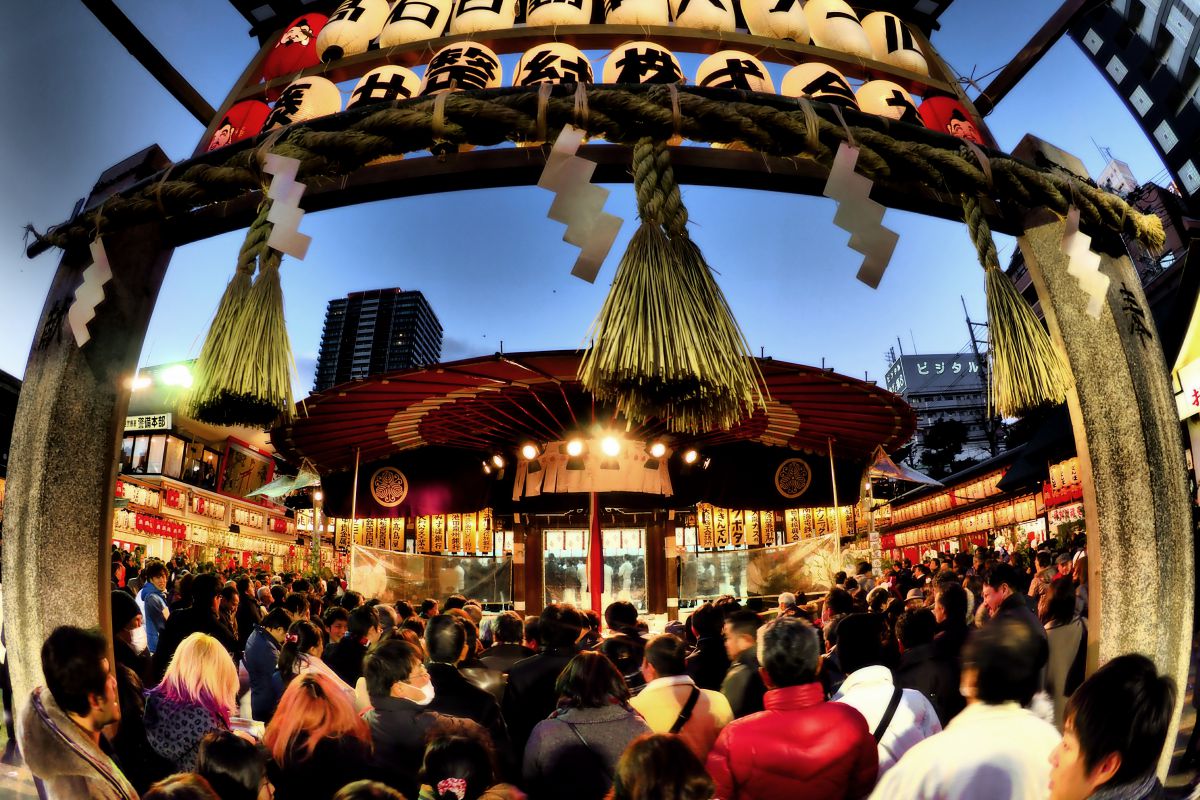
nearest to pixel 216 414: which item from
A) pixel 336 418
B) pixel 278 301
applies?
pixel 278 301

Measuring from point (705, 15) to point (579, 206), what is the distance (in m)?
1.50

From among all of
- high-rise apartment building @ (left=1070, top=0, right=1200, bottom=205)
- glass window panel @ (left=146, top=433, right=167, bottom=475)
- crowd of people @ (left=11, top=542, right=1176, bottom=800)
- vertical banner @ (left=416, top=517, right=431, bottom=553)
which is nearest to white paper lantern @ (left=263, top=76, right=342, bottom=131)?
crowd of people @ (left=11, top=542, right=1176, bottom=800)

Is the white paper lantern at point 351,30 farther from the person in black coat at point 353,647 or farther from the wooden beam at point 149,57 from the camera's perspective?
the person in black coat at point 353,647

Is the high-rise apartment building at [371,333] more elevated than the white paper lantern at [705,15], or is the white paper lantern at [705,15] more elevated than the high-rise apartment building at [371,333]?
the high-rise apartment building at [371,333]

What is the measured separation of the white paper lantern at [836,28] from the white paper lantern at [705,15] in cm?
35

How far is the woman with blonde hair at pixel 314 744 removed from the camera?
97.4 inches

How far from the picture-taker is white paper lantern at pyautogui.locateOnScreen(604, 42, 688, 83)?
2.43 meters

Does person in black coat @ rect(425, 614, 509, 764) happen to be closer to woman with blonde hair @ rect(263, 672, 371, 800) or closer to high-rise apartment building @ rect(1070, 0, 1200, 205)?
woman with blonde hair @ rect(263, 672, 371, 800)

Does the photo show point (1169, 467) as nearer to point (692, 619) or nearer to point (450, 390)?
point (692, 619)

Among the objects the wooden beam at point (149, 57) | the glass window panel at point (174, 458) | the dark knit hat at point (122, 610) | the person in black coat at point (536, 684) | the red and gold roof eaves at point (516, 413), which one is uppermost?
the glass window panel at point (174, 458)

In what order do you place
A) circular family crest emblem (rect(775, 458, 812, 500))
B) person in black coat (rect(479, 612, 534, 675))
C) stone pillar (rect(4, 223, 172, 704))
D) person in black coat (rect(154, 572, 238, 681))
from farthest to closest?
circular family crest emblem (rect(775, 458, 812, 500)) → person in black coat (rect(154, 572, 238, 681)) → person in black coat (rect(479, 612, 534, 675)) → stone pillar (rect(4, 223, 172, 704))

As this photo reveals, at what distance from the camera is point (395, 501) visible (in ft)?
32.3

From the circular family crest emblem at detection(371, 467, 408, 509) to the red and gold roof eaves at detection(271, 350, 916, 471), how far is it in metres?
0.35

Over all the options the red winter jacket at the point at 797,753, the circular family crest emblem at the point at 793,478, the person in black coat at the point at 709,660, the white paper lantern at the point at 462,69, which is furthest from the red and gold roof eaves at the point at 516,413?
the red winter jacket at the point at 797,753
